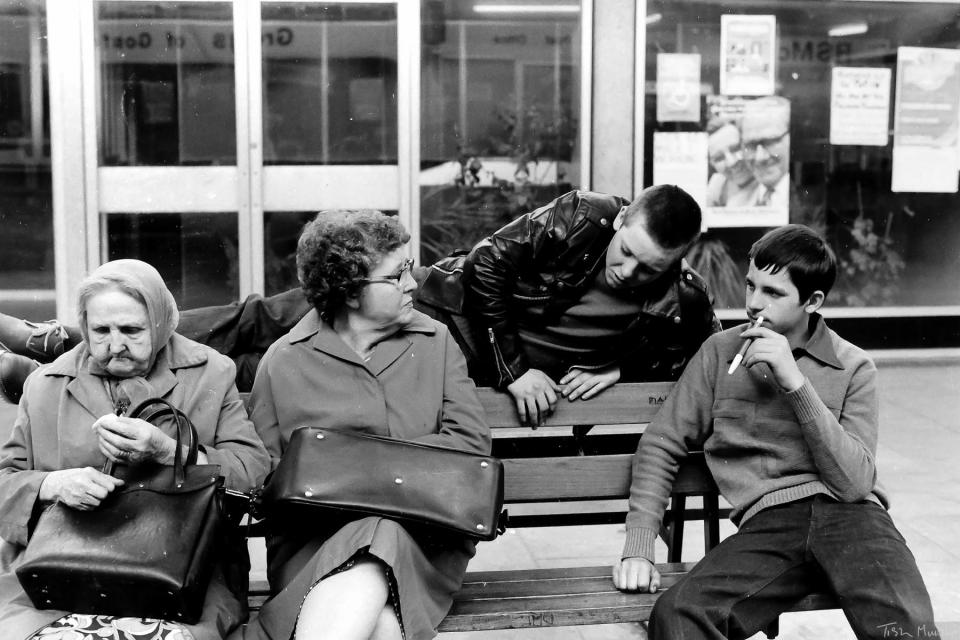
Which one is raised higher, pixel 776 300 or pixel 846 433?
pixel 776 300

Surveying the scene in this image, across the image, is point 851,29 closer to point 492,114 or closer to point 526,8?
point 526,8

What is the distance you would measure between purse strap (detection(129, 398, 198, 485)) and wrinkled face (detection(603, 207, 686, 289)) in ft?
4.56

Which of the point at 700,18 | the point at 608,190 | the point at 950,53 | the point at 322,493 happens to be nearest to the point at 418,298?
the point at 322,493

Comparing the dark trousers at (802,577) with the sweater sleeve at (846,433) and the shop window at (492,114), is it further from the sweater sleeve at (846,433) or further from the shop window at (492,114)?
the shop window at (492,114)

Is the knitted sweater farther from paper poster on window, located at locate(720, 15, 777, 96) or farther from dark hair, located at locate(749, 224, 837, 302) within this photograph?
paper poster on window, located at locate(720, 15, 777, 96)

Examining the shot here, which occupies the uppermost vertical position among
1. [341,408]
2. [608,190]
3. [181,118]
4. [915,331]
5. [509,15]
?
[509,15]

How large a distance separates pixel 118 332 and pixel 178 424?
0.35 meters

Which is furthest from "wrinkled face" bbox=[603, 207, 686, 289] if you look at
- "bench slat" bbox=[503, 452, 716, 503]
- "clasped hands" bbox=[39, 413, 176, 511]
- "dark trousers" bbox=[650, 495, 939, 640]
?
"clasped hands" bbox=[39, 413, 176, 511]

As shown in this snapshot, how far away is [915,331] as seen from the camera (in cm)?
916

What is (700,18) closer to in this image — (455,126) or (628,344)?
(455,126)

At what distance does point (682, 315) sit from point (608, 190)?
4356 millimetres

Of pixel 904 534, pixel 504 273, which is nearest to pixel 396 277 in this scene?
pixel 504 273

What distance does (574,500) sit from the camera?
12.5 feet

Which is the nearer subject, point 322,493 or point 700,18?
point 322,493
